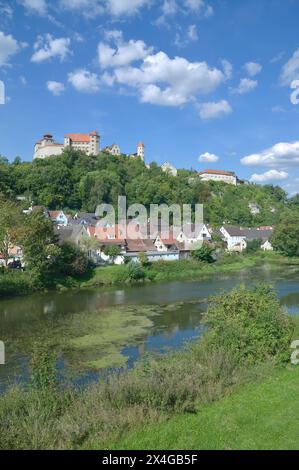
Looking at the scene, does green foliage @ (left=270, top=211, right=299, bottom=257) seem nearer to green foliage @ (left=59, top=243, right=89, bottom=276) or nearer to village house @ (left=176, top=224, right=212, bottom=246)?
village house @ (left=176, top=224, right=212, bottom=246)

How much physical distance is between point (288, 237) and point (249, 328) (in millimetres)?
46408

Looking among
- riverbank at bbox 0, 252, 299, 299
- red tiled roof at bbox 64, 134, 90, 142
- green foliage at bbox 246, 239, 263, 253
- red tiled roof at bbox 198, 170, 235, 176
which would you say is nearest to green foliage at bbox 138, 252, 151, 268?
riverbank at bbox 0, 252, 299, 299

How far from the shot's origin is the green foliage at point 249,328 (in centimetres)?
1180

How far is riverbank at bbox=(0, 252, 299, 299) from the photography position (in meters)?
30.8

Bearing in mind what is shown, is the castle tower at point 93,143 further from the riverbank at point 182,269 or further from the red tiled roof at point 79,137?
the riverbank at point 182,269

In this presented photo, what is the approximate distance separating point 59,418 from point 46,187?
69586mm

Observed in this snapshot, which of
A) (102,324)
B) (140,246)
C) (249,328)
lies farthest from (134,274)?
(249,328)

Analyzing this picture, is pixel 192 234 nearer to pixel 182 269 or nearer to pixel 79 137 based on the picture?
pixel 182 269

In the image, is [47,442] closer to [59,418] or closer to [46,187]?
[59,418]

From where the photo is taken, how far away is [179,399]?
878 cm

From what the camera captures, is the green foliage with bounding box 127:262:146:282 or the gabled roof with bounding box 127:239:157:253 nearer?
the green foliage with bounding box 127:262:146:282

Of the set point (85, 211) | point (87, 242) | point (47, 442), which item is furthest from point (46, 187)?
point (47, 442)

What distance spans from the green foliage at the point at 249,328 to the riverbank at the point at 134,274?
2061 centimetres

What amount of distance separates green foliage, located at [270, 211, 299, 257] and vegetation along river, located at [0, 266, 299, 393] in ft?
69.6
